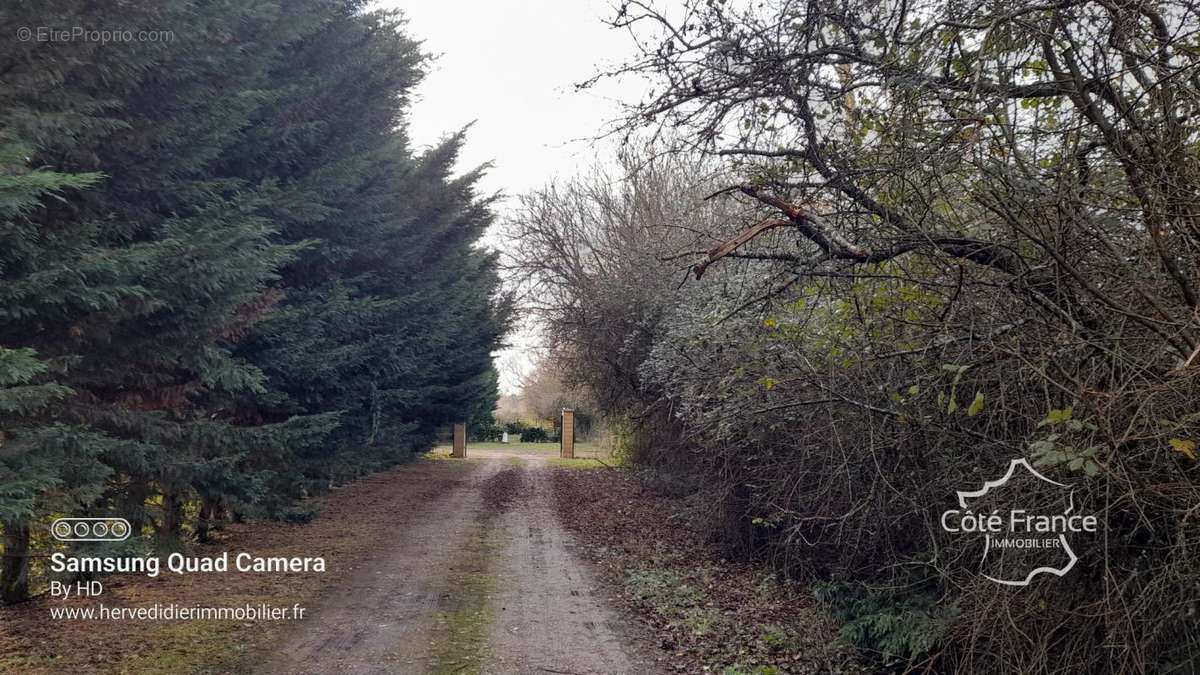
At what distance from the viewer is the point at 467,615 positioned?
23.9 ft

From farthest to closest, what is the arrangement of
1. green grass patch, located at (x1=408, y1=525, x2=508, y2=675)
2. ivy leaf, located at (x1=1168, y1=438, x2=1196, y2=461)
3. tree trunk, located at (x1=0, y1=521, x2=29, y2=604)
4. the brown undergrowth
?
tree trunk, located at (x1=0, y1=521, x2=29, y2=604), the brown undergrowth, green grass patch, located at (x1=408, y1=525, x2=508, y2=675), ivy leaf, located at (x1=1168, y1=438, x2=1196, y2=461)

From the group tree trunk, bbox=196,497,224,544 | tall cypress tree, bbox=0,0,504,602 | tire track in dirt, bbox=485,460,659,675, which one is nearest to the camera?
tall cypress tree, bbox=0,0,504,602

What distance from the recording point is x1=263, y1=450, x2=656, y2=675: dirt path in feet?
19.6

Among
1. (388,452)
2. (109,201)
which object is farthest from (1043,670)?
(388,452)

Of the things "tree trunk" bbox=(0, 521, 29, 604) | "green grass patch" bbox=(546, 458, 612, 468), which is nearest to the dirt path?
"tree trunk" bbox=(0, 521, 29, 604)

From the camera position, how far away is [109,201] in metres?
7.15

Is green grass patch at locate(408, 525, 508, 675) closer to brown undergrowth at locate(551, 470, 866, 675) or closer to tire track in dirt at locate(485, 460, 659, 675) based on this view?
tire track in dirt at locate(485, 460, 659, 675)

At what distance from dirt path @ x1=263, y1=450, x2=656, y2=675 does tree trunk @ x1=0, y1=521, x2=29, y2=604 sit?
8.35ft

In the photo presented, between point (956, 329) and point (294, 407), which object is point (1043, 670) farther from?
point (294, 407)

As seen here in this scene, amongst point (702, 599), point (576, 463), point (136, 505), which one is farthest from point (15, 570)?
point (576, 463)

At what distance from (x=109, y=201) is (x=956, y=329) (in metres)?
6.94

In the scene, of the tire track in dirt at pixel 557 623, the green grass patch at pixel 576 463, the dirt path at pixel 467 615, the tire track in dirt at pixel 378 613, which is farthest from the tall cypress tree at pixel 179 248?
the green grass patch at pixel 576 463

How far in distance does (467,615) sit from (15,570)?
4.01 meters

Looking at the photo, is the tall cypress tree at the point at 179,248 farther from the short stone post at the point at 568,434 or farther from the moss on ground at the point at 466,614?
the short stone post at the point at 568,434
